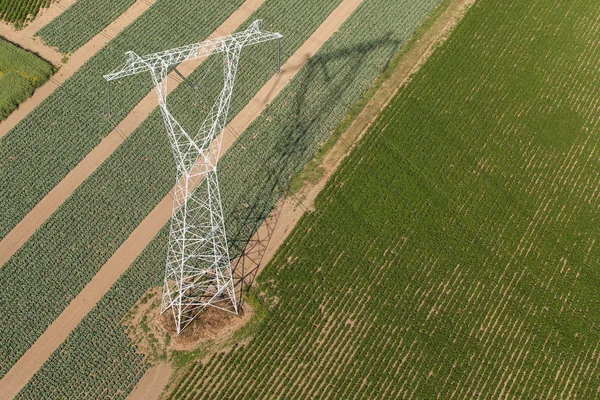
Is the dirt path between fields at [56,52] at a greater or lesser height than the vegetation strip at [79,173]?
greater

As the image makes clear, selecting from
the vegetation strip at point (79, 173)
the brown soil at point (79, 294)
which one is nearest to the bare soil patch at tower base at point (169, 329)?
the brown soil at point (79, 294)

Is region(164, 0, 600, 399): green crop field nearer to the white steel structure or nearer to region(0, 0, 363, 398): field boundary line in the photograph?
the white steel structure

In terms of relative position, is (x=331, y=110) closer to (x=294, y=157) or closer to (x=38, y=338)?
(x=294, y=157)

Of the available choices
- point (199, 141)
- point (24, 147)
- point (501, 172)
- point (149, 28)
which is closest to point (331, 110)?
point (199, 141)

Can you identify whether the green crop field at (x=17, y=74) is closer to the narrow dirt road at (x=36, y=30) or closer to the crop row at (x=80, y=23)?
the narrow dirt road at (x=36, y=30)

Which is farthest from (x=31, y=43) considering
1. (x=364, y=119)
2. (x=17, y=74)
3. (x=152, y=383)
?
(x=152, y=383)
